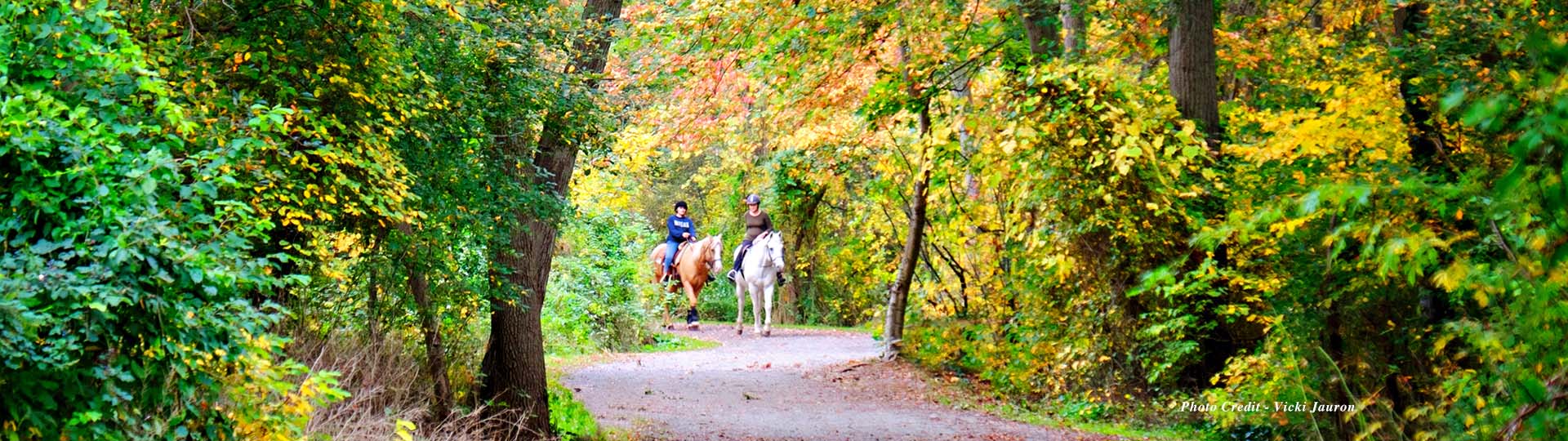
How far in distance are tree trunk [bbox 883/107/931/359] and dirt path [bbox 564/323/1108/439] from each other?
56cm

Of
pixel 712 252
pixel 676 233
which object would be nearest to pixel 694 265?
pixel 712 252

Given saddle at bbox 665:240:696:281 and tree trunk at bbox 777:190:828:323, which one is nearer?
saddle at bbox 665:240:696:281

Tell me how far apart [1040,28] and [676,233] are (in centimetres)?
1295

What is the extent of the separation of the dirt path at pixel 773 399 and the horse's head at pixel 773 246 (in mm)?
2951

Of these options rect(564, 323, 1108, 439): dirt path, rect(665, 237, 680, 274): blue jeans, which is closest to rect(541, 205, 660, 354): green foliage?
rect(564, 323, 1108, 439): dirt path

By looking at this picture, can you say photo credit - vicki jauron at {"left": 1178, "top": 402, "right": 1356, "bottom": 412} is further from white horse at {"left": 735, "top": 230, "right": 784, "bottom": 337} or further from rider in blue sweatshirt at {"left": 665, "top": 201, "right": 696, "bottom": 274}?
rider in blue sweatshirt at {"left": 665, "top": 201, "right": 696, "bottom": 274}

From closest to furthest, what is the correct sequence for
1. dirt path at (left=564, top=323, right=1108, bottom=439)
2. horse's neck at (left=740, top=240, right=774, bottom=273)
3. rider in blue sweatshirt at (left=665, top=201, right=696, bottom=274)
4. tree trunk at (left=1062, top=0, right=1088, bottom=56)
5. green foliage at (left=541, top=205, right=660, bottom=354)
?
dirt path at (left=564, top=323, right=1108, bottom=439), tree trunk at (left=1062, top=0, right=1088, bottom=56), green foliage at (left=541, top=205, right=660, bottom=354), horse's neck at (left=740, top=240, right=774, bottom=273), rider in blue sweatshirt at (left=665, top=201, right=696, bottom=274)

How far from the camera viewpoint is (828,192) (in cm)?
2642

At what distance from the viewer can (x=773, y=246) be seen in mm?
22500

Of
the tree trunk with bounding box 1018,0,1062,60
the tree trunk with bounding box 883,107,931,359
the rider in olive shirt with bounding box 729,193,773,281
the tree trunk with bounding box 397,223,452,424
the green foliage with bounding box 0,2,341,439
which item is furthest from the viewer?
the rider in olive shirt with bounding box 729,193,773,281

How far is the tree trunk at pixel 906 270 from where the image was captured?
15641mm

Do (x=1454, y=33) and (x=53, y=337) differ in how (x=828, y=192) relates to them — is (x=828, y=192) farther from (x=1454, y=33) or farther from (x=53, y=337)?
(x=53, y=337)

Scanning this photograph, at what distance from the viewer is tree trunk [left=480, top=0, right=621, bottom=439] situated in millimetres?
9336

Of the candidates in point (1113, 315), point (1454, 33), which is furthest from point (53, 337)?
point (1113, 315)
